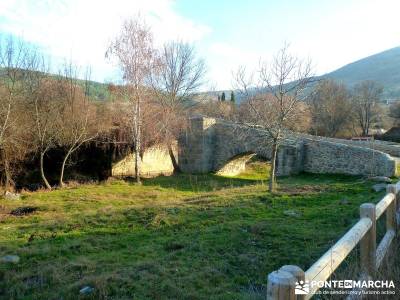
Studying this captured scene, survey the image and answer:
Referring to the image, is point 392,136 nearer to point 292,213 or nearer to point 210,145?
point 210,145

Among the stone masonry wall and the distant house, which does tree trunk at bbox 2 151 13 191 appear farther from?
the distant house

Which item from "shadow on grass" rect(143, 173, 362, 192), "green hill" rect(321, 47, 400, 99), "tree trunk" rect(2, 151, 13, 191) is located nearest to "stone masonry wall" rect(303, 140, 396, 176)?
"shadow on grass" rect(143, 173, 362, 192)

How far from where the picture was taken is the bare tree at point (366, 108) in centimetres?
4229

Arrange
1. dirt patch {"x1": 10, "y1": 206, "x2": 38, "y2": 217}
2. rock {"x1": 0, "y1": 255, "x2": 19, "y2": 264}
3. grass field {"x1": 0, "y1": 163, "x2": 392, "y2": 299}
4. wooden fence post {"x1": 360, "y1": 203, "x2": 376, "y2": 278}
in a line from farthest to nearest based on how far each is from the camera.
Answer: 1. dirt patch {"x1": 10, "y1": 206, "x2": 38, "y2": 217}
2. rock {"x1": 0, "y1": 255, "x2": 19, "y2": 264}
3. grass field {"x1": 0, "y1": 163, "x2": 392, "y2": 299}
4. wooden fence post {"x1": 360, "y1": 203, "x2": 376, "y2": 278}

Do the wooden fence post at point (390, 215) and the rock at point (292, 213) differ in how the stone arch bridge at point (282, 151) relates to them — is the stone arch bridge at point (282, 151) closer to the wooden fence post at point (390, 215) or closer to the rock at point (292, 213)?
the rock at point (292, 213)

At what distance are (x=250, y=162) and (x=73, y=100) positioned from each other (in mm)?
17010

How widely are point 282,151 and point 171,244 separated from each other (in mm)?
15936

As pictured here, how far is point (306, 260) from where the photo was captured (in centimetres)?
616

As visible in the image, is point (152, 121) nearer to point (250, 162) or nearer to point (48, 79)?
point (48, 79)

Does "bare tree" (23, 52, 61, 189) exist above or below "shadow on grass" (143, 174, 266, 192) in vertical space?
above

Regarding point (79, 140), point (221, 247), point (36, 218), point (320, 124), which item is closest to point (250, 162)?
point (320, 124)

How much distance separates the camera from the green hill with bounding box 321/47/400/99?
4845 inches

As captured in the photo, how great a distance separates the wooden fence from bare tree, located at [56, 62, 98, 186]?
49.7 feet

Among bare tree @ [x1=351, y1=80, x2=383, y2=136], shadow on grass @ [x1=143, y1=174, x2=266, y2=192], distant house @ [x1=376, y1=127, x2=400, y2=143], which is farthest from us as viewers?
bare tree @ [x1=351, y1=80, x2=383, y2=136]
